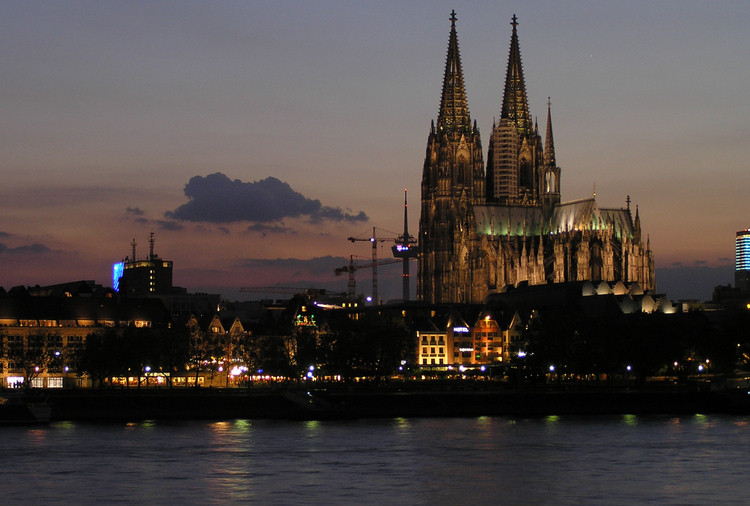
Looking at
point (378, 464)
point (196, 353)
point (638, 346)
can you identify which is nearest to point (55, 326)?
point (196, 353)

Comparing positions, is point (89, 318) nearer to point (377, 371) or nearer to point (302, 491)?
point (377, 371)

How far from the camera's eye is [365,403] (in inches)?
4643

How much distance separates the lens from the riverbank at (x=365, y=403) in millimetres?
113125

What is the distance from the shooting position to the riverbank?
113125mm

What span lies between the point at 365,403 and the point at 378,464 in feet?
137

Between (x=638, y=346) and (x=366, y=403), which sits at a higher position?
(x=638, y=346)

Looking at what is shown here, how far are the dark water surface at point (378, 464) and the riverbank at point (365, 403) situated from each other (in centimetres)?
944

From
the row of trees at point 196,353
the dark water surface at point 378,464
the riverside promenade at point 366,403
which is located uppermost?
the row of trees at point 196,353

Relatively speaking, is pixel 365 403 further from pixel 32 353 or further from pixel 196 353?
pixel 32 353

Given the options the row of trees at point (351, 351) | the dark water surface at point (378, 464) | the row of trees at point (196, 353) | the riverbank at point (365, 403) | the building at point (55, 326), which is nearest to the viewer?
the dark water surface at point (378, 464)

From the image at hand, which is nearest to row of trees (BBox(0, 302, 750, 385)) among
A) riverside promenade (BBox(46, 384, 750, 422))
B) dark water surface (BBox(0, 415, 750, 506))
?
riverside promenade (BBox(46, 384, 750, 422))

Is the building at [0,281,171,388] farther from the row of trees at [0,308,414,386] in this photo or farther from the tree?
the row of trees at [0,308,414,386]

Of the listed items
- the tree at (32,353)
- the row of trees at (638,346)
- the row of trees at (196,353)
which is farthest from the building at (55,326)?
the row of trees at (638,346)

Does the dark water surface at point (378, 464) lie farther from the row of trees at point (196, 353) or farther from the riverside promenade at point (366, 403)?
the row of trees at point (196, 353)
